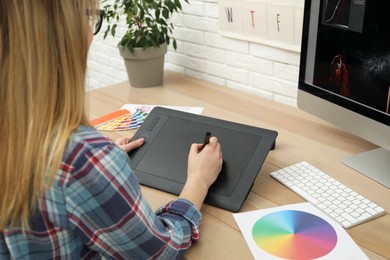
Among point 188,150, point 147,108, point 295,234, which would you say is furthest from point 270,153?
point 147,108

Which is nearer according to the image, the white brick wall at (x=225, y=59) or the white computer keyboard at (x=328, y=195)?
the white computer keyboard at (x=328, y=195)

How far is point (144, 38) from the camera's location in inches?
57.7

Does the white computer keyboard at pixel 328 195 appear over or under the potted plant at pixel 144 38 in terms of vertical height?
under

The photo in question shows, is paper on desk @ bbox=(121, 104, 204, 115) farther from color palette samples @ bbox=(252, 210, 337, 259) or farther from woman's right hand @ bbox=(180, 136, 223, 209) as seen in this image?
color palette samples @ bbox=(252, 210, 337, 259)

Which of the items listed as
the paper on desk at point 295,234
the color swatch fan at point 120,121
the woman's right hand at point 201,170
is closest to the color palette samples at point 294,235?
the paper on desk at point 295,234

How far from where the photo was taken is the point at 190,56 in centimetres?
167

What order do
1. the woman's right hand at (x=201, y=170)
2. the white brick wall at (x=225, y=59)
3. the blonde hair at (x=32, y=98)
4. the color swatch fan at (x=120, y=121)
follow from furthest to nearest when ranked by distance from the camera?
the white brick wall at (x=225, y=59)
the color swatch fan at (x=120, y=121)
the woman's right hand at (x=201, y=170)
the blonde hair at (x=32, y=98)

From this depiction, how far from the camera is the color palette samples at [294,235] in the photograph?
2.33 feet

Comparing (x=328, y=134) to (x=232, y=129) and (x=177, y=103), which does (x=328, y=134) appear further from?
(x=177, y=103)

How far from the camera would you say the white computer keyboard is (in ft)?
2.61

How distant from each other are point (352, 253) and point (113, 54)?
5.62 feet

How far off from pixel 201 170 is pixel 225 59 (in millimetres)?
762

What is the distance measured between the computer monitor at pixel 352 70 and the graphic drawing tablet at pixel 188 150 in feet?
0.55

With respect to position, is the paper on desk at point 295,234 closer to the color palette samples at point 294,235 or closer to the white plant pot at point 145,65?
the color palette samples at point 294,235
